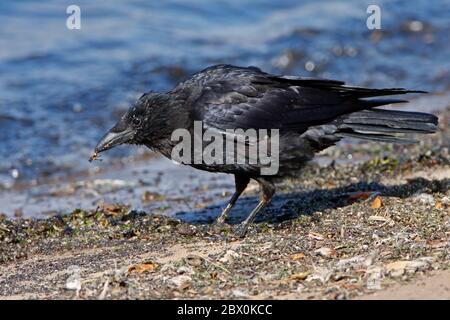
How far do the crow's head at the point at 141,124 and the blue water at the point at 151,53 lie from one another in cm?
352

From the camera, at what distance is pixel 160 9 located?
17297 millimetres

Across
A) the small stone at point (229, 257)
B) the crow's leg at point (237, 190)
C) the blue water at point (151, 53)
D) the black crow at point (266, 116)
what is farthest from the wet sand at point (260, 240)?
the blue water at point (151, 53)

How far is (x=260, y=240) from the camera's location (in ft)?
21.5

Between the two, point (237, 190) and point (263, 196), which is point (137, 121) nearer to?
point (237, 190)

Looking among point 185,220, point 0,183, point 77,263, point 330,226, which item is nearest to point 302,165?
point 330,226

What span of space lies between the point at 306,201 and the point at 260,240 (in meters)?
1.30

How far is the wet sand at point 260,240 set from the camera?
5195 millimetres

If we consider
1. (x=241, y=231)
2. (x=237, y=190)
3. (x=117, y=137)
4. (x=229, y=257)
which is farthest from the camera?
(x=237, y=190)

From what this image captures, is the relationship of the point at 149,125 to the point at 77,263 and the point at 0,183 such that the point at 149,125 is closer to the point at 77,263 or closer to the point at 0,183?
the point at 77,263

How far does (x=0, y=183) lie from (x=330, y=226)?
5.07m

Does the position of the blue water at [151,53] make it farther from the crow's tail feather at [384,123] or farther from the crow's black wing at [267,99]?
the crow's tail feather at [384,123]

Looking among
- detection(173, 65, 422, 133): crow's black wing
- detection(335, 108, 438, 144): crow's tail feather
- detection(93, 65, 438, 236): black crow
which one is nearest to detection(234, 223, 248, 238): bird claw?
detection(93, 65, 438, 236): black crow

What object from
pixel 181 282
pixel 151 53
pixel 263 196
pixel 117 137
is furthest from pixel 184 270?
pixel 151 53

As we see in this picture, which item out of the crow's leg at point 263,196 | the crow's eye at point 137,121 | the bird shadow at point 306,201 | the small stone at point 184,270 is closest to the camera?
the small stone at point 184,270
